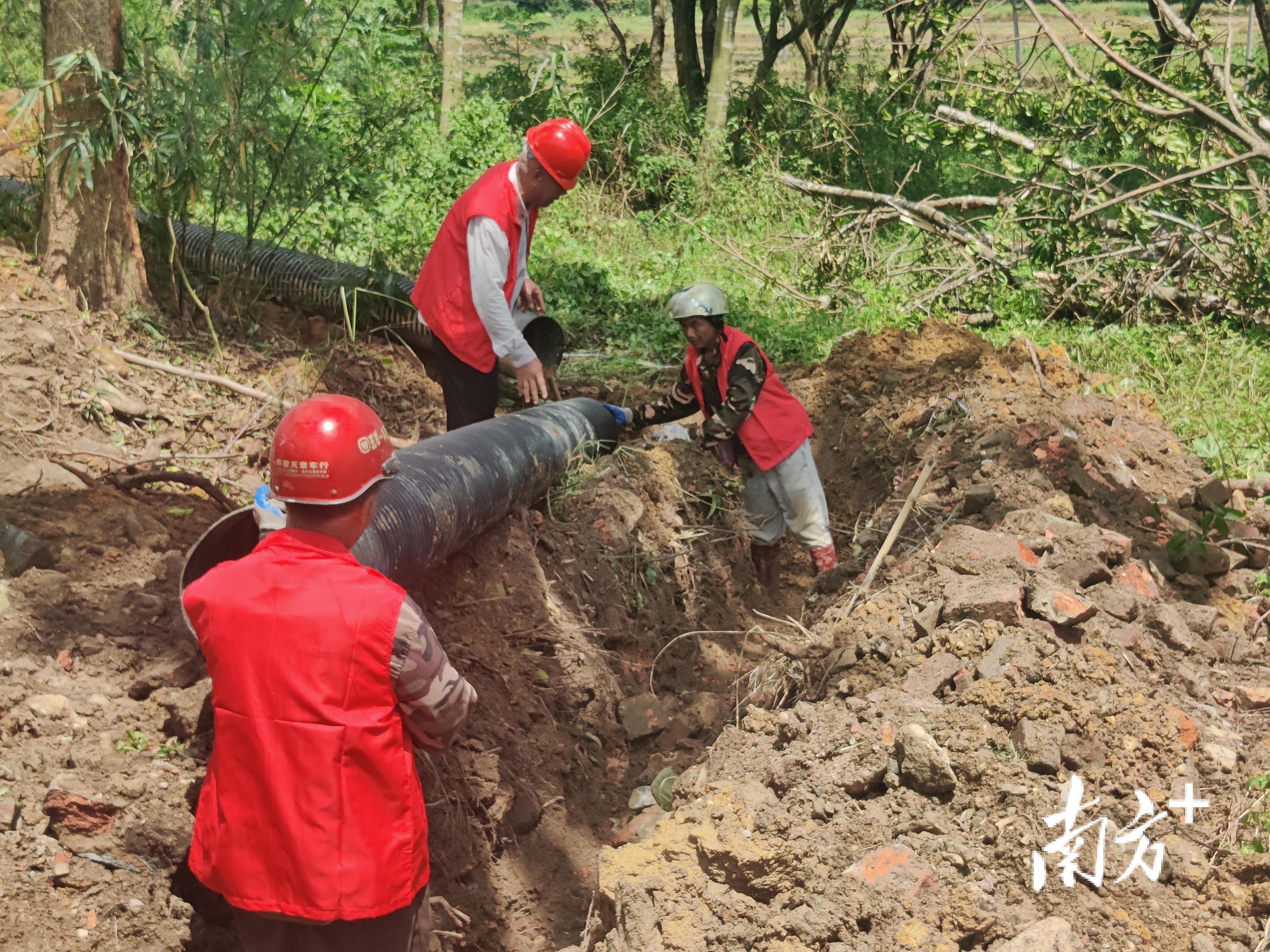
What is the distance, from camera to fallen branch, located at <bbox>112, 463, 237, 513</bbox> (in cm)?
394

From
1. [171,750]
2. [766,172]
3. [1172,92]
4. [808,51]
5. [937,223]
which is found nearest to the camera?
[171,750]

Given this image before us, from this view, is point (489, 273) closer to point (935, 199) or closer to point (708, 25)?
point (935, 199)

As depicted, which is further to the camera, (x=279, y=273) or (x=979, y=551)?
(x=279, y=273)

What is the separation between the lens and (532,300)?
Result: 5863mm

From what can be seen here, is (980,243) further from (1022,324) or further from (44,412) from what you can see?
(44,412)

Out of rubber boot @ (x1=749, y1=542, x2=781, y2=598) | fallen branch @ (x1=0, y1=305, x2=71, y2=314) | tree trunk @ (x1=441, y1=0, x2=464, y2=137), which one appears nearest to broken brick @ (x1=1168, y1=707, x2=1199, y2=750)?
rubber boot @ (x1=749, y1=542, x2=781, y2=598)

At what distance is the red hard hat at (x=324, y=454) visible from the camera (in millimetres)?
2318

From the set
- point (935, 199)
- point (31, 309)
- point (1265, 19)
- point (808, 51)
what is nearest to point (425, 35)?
point (808, 51)

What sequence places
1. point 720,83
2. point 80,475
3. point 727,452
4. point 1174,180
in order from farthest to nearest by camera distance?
point 720,83, point 727,452, point 1174,180, point 80,475

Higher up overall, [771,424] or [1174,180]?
[1174,180]

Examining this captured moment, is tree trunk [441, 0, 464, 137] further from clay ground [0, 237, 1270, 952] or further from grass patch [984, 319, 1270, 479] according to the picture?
grass patch [984, 319, 1270, 479]

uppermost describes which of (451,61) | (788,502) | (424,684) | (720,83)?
(451,61)

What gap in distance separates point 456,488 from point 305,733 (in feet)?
5.89

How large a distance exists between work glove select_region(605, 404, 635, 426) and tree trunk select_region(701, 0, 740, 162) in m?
6.82
